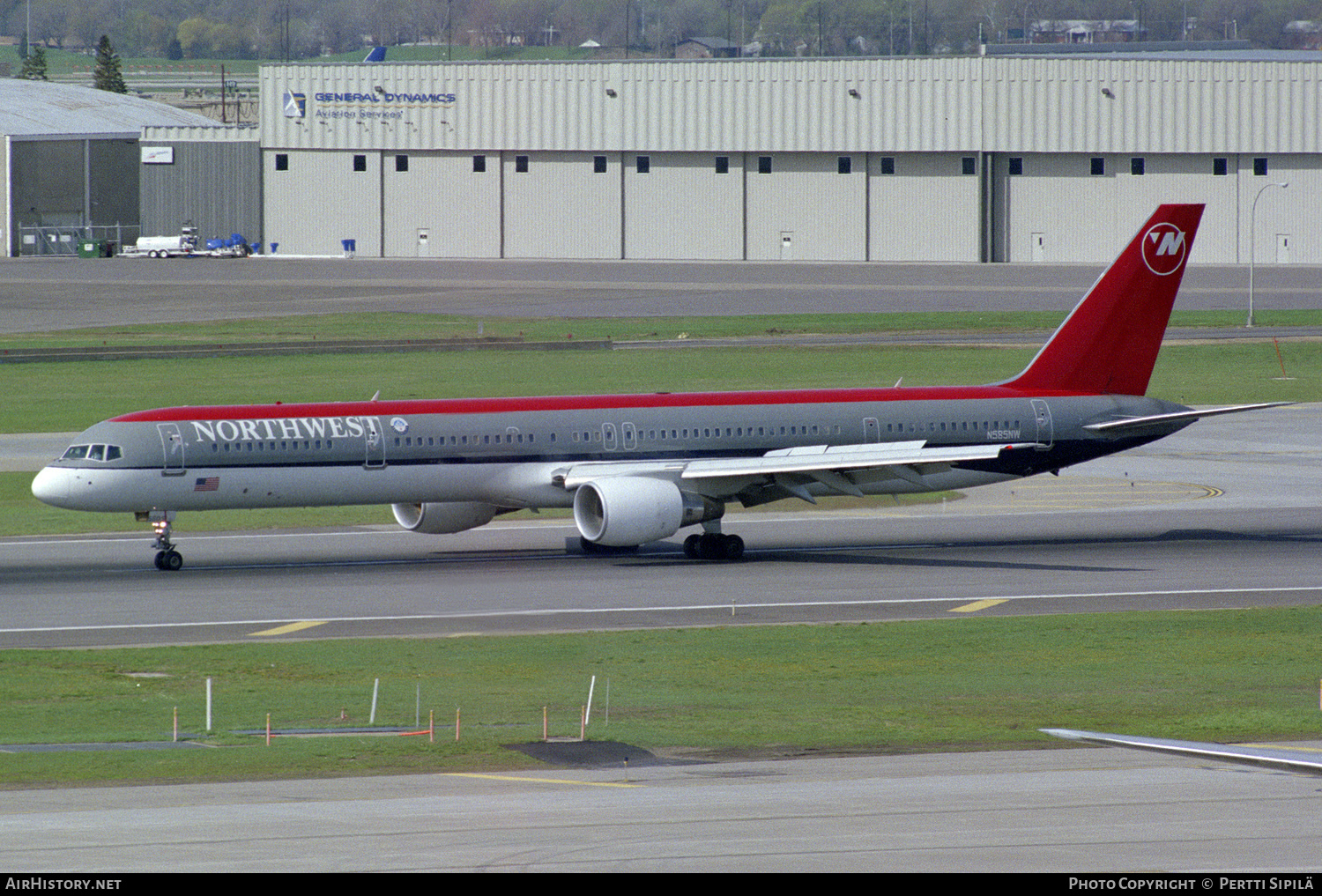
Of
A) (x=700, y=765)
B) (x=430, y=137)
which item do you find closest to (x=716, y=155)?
(x=430, y=137)

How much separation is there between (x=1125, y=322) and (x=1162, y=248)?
7.72 feet

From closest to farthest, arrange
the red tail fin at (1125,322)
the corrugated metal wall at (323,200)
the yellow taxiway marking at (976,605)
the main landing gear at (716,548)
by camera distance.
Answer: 1. the yellow taxiway marking at (976,605)
2. the main landing gear at (716,548)
3. the red tail fin at (1125,322)
4. the corrugated metal wall at (323,200)

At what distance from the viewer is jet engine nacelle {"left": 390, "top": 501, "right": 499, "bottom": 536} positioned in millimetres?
43875

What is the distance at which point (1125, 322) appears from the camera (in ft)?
159

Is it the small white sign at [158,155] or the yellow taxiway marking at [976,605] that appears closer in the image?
the yellow taxiway marking at [976,605]

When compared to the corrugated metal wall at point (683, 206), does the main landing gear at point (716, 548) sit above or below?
below

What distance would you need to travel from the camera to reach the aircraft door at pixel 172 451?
40781 mm

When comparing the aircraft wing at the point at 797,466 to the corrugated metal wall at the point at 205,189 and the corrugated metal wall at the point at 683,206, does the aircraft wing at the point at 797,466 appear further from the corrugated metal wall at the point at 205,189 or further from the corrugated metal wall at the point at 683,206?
the corrugated metal wall at the point at 205,189

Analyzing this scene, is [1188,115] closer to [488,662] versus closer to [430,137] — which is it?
[430,137]

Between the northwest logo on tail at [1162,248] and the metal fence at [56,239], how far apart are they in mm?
131025

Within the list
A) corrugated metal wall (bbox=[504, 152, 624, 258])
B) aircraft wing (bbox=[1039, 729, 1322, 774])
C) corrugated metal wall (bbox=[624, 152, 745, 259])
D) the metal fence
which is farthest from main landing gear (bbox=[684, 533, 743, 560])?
the metal fence

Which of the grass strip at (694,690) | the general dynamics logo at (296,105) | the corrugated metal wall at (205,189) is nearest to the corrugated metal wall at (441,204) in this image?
the general dynamics logo at (296,105)

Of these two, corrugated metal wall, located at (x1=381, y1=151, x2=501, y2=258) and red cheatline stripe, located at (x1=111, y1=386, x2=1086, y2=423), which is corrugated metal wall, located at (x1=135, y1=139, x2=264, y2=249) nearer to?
corrugated metal wall, located at (x1=381, y1=151, x2=501, y2=258)

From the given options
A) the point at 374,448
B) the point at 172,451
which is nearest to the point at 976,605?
the point at 374,448
